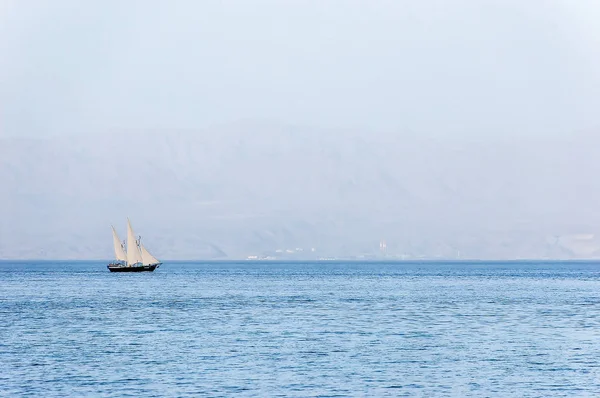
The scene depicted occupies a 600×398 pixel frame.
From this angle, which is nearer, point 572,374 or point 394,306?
point 572,374

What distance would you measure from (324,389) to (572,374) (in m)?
15.6

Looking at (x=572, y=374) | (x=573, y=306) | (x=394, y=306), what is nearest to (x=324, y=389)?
(x=572, y=374)

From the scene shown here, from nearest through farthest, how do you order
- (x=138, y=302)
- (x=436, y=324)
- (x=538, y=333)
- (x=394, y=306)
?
(x=538, y=333), (x=436, y=324), (x=394, y=306), (x=138, y=302)

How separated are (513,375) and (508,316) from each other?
45.7 m

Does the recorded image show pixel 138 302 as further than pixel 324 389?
Yes

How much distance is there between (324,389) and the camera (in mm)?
52094

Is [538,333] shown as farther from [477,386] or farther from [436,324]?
[477,386]

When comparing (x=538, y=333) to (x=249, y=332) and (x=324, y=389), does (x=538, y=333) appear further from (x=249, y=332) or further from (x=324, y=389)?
(x=324, y=389)

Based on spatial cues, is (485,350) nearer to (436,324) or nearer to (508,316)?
(436,324)

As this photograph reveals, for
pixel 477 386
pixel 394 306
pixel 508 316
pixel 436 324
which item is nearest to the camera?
pixel 477 386

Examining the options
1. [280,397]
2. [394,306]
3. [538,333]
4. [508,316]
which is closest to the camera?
[280,397]

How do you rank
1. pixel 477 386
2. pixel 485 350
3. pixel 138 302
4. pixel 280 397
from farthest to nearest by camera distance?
pixel 138 302 < pixel 485 350 < pixel 477 386 < pixel 280 397

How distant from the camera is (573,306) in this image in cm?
12031

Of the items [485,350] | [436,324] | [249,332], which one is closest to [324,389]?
[485,350]
